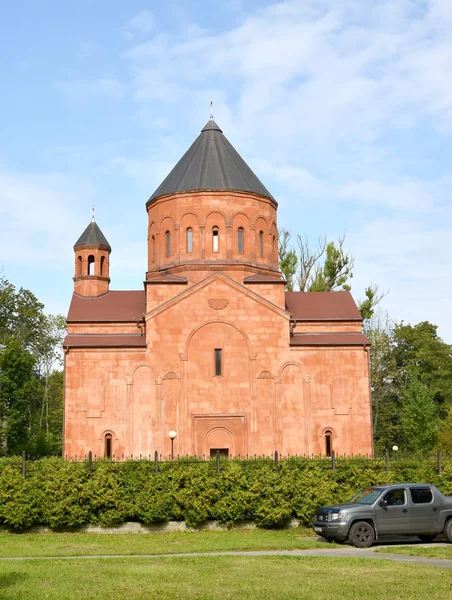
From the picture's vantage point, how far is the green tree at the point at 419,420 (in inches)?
1833

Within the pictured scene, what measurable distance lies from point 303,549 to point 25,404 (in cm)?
3578

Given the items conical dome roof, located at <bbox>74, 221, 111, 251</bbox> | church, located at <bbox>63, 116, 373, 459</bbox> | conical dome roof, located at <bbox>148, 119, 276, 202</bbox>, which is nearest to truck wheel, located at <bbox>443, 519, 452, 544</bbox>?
church, located at <bbox>63, 116, 373, 459</bbox>

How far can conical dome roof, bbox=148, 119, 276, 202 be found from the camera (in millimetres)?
34344

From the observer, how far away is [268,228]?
3497cm

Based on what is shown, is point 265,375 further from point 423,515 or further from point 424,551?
point 424,551

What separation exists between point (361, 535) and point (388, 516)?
0.72 meters

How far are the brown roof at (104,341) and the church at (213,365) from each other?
5 centimetres

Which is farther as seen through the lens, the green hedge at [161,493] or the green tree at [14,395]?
the green tree at [14,395]

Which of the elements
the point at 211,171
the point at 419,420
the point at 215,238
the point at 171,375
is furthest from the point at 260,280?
the point at 419,420

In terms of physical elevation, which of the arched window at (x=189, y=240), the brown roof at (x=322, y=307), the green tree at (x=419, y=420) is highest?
the arched window at (x=189, y=240)

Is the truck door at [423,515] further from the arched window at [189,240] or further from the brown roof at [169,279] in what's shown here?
the arched window at [189,240]

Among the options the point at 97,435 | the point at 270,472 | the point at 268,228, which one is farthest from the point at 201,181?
the point at 270,472

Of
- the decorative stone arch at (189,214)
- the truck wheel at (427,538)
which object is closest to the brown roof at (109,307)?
the decorative stone arch at (189,214)

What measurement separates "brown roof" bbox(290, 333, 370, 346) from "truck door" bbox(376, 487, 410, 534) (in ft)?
48.5
